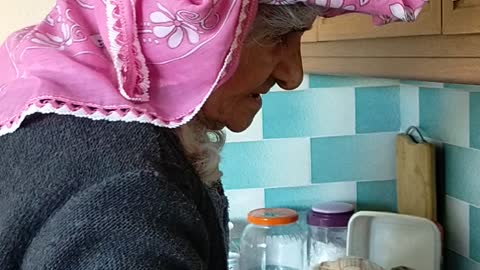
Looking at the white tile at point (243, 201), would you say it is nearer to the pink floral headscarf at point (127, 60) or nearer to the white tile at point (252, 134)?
the white tile at point (252, 134)

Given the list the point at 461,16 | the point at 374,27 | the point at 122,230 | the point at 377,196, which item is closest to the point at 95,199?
the point at 122,230

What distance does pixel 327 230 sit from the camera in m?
1.77

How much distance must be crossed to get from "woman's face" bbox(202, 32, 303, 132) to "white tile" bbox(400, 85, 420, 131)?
924mm

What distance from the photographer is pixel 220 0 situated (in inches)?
28.2

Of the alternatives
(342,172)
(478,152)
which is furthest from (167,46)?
(342,172)

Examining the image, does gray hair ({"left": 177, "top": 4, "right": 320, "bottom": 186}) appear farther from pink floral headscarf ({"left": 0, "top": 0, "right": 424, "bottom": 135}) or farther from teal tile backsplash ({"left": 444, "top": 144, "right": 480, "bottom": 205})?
teal tile backsplash ({"left": 444, "top": 144, "right": 480, "bottom": 205})

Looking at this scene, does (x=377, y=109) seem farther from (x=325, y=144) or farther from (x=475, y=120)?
(x=475, y=120)

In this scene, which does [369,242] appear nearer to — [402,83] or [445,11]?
[402,83]

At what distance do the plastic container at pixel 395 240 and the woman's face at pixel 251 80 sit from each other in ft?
2.55

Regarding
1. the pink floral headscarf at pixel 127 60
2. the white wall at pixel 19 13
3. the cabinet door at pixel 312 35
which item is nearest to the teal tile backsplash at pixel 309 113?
the cabinet door at pixel 312 35

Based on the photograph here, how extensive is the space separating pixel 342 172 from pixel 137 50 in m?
1.18

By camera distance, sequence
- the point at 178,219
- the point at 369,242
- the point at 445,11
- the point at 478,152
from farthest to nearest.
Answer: the point at 369,242 < the point at 478,152 < the point at 445,11 < the point at 178,219

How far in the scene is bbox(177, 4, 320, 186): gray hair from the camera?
2.64 ft

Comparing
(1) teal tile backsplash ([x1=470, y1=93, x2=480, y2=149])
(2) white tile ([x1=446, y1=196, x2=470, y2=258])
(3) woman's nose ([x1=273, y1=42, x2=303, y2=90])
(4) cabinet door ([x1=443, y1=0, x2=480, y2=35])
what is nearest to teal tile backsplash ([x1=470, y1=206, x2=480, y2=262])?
(2) white tile ([x1=446, y1=196, x2=470, y2=258])
